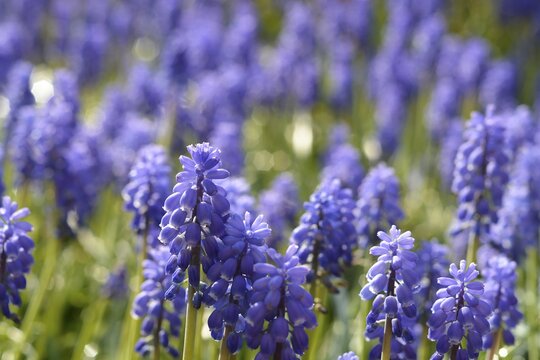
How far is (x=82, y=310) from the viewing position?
292 inches

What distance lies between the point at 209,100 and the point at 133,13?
5339 millimetres

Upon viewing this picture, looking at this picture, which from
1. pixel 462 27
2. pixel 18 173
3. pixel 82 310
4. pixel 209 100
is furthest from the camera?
pixel 462 27

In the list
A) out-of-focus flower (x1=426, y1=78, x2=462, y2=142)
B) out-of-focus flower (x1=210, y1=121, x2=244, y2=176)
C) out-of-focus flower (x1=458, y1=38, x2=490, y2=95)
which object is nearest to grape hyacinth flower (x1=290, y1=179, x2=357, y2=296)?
out-of-focus flower (x1=210, y1=121, x2=244, y2=176)

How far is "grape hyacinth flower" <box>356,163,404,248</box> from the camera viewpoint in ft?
17.5

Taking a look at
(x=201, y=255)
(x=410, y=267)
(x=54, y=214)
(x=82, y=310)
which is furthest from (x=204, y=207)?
(x=82, y=310)

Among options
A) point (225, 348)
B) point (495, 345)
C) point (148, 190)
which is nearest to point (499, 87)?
point (495, 345)

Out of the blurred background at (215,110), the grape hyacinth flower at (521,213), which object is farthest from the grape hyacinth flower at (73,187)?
the grape hyacinth flower at (521,213)

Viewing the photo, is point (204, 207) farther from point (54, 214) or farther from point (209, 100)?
point (209, 100)

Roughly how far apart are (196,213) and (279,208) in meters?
2.89

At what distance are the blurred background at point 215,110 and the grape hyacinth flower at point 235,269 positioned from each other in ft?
4.83

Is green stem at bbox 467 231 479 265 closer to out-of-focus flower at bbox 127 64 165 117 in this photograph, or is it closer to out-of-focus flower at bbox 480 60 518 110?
out-of-focus flower at bbox 480 60 518 110

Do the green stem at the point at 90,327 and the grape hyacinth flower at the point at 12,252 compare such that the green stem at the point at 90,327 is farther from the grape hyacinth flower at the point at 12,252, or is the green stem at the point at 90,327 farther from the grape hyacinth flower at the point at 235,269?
the grape hyacinth flower at the point at 235,269

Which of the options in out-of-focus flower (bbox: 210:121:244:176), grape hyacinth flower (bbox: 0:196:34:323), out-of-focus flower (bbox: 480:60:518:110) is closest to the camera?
grape hyacinth flower (bbox: 0:196:34:323)

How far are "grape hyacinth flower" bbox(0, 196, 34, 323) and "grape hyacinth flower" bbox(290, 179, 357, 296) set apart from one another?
1451 millimetres
